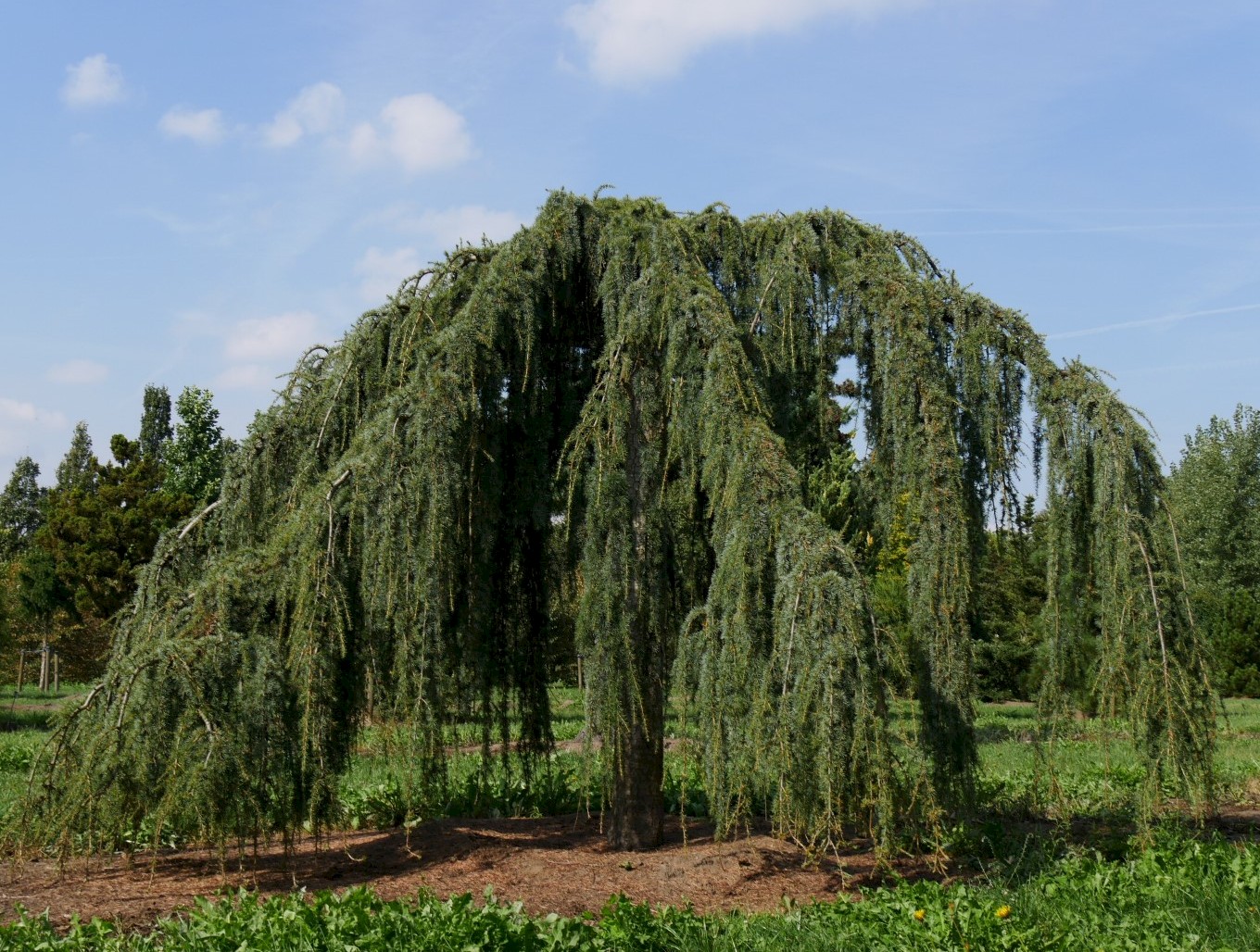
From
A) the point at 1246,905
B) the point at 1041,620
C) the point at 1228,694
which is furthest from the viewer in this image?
the point at 1228,694

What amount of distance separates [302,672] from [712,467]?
95.1 inches

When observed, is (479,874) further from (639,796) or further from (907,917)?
(907,917)

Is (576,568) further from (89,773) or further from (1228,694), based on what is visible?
(1228,694)

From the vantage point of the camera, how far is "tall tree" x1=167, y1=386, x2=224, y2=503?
18.5 metres

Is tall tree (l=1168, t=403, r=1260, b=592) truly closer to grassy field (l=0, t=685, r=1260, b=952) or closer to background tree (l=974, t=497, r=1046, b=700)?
background tree (l=974, t=497, r=1046, b=700)

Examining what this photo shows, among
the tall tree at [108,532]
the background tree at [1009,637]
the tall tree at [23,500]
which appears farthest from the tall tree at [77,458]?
the background tree at [1009,637]

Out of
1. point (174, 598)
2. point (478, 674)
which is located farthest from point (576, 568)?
point (174, 598)

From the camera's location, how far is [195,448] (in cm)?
1884

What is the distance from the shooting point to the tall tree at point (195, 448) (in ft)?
60.6

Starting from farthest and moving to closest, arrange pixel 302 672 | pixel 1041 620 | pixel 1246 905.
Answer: pixel 1041 620 < pixel 302 672 < pixel 1246 905

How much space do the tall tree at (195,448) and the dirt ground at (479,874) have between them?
12.5 m

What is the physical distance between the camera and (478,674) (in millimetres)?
6770

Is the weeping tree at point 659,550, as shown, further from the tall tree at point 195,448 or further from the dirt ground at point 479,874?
the tall tree at point 195,448

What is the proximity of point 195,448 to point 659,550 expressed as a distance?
15.0 meters
